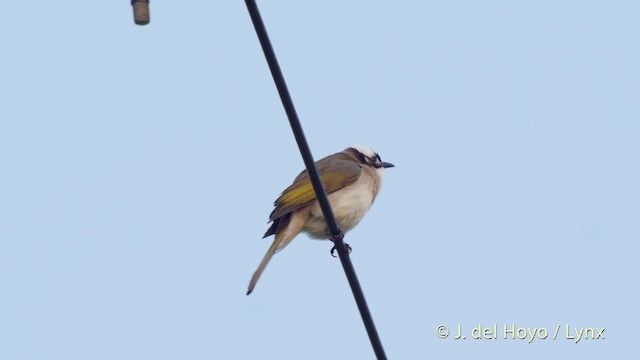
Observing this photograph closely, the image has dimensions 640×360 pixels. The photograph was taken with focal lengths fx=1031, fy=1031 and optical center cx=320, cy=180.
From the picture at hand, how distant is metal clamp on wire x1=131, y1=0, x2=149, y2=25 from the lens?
4562 millimetres

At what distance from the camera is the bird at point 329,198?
885 cm

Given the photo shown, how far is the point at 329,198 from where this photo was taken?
30.7 ft

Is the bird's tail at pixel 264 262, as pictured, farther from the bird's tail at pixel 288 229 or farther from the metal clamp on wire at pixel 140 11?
the metal clamp on wire at pixel 140 11

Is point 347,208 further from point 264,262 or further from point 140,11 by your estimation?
point 140,11

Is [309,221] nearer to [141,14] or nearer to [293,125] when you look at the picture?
[293,125]

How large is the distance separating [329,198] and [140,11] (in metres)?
4.90

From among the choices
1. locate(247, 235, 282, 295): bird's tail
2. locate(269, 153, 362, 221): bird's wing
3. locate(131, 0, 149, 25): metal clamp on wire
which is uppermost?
locate(131, 0, 149, 25): metal clamp on wire

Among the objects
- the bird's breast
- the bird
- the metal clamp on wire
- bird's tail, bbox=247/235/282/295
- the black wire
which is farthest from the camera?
the bird's breast

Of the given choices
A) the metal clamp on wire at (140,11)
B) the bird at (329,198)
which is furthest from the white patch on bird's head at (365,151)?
the metal clamp on wire at (140,11)

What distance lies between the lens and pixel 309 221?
9000 mm

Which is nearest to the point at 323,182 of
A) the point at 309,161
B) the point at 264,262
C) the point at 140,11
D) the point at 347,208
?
the point at 347,208

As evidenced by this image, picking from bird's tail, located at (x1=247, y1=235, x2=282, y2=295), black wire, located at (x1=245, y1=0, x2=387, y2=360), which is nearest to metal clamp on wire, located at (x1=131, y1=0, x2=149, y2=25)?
black wire, located at (x1=245, y1=0, x2=387, y2=360)

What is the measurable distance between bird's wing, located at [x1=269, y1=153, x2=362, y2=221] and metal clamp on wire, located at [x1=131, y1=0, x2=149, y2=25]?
13.9 ft

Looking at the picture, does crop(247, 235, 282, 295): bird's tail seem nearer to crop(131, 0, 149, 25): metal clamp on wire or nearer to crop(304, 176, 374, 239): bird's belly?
crop(304, 176, 374, 239): bird's belly
